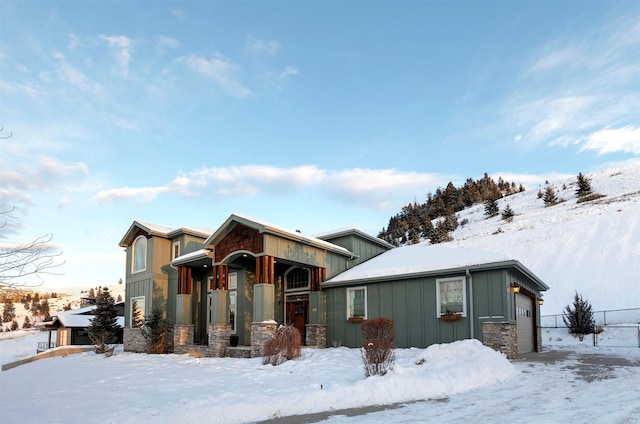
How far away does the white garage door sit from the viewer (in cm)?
1570

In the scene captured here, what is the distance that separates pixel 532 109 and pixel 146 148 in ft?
49.3

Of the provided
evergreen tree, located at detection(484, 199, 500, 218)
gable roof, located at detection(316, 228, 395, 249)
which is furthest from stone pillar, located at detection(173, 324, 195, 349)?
evergreen tree, located at detection(484, 199, 500, 218)

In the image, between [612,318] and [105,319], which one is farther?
[612,318]

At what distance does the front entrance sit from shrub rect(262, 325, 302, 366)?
571cm

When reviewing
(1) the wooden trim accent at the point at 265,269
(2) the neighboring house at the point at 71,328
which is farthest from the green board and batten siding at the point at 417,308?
(2) the neighboring house at the point at 71,328

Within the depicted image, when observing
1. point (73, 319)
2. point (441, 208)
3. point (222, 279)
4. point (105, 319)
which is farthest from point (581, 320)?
point (441, 208)

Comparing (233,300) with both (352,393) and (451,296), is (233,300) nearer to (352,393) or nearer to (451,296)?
(451,296)

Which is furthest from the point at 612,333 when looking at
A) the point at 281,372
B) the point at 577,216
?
the point at 577,216

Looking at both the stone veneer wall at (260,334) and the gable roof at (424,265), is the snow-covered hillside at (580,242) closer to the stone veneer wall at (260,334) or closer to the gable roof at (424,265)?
the gable roof at (424,265)

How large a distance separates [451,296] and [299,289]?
7.09 metres

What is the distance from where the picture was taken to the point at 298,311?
65.6ft

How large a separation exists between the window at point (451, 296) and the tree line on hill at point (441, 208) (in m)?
42.6

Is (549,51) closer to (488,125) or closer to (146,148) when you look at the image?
(488,125)

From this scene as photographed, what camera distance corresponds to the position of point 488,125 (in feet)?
66.3
